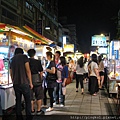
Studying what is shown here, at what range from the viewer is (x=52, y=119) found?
5.91 m

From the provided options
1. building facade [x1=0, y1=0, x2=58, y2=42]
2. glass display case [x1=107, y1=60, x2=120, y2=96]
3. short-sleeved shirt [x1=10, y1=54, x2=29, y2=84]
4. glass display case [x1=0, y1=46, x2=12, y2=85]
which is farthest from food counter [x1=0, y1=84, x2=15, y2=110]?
building facade [x1=0, y1=0, x2=58, y2=42]

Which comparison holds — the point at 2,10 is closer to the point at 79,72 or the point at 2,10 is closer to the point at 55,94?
the point at 79,72

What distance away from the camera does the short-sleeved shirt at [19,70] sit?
528 cm

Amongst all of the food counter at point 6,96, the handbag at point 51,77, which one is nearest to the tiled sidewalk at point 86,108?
the handbag at point 51,77

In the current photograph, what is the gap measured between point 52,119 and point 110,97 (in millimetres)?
4316

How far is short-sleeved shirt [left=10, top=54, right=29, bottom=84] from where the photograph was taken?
17.3ft

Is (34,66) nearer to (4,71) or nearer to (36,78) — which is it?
(36,78)

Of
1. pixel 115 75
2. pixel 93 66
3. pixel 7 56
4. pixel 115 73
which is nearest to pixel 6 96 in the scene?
pixel 7 56

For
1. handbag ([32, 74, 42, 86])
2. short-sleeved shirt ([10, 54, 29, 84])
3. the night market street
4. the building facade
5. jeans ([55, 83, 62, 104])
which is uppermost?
the building facade

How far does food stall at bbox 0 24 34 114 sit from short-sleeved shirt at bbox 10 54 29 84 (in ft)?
1.84

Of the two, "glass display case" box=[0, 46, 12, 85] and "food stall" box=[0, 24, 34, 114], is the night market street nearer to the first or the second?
"food stall" box=[0, 24, 34, 114]

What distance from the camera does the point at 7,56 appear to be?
Result: 6.34 metres

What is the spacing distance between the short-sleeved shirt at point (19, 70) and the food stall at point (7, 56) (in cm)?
56

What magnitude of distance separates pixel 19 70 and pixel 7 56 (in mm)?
1253
